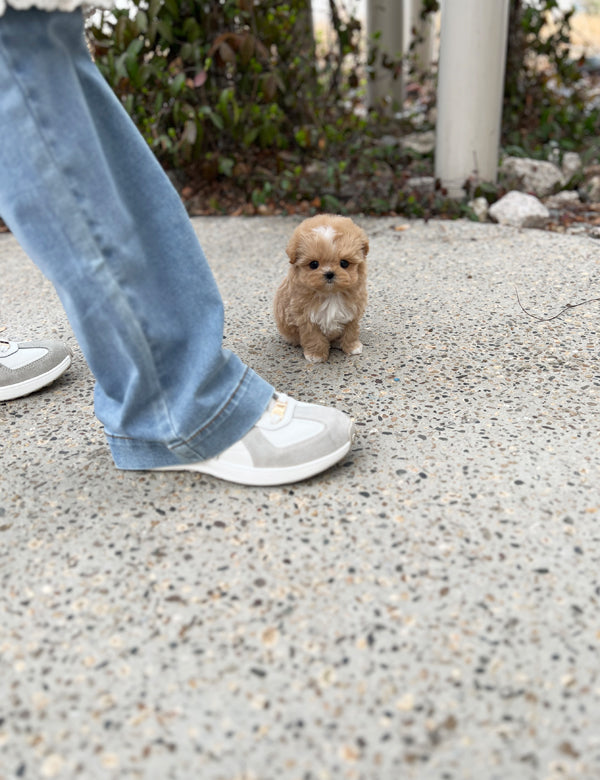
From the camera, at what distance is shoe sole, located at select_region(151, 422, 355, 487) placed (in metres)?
1.72

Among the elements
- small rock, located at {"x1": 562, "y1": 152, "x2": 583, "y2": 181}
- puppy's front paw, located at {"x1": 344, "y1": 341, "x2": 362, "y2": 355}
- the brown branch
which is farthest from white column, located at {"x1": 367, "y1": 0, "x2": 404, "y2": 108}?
puppy's front paw, located at {"x1": 344, "y1": 341, "x2": 362, "y2": 355}

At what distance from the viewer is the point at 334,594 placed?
142cm

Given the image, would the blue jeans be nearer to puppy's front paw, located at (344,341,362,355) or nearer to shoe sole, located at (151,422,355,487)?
shoe sole, located at (151,422,355,487)

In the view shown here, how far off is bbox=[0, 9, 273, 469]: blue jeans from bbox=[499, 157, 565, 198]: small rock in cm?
336

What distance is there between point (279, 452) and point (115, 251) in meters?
0.64

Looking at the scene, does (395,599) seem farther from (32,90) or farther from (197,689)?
(32,90)

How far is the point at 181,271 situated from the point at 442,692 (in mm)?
1070

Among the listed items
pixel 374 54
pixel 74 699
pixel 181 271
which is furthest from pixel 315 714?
pixel 374 54

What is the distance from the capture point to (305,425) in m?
1.76

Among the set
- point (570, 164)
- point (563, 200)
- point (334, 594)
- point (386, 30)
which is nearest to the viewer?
point (334, 594)

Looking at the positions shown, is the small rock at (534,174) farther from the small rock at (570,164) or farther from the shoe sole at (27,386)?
the shoe sole at (27,386)

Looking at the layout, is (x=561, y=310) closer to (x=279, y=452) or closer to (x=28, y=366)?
(x=279, y=452)

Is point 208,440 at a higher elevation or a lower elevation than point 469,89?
lower

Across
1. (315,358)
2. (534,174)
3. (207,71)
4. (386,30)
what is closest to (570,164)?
(534,174)
